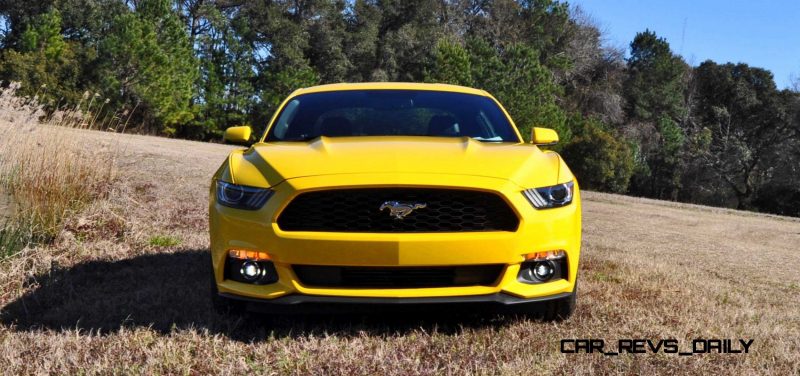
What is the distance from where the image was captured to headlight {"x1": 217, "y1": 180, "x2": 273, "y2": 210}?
138 inches

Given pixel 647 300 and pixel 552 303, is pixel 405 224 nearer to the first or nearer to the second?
pixel 552 303

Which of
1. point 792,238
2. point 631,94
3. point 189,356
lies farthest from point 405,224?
point 631,94

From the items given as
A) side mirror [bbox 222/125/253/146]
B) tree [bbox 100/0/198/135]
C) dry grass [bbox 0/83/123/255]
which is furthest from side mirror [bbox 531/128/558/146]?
tree [bbox 100/0/198/135]

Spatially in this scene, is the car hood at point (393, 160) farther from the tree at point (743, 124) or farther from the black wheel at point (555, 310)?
the tree at point (743, 124)

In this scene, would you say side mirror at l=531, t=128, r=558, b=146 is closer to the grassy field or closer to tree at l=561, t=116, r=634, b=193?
the grassy field

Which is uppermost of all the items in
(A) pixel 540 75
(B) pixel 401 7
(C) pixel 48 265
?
(B) pixel 401 7

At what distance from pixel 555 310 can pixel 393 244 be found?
113 centimetres

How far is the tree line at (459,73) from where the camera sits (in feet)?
145

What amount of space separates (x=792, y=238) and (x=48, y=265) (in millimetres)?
12403

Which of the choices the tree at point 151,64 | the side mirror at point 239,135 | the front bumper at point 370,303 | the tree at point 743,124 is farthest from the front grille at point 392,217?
the tree at point 743,124

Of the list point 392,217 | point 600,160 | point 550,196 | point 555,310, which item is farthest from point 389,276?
point 600,160

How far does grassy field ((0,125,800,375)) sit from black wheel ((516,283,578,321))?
0.25ft

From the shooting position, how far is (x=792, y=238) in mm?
12906

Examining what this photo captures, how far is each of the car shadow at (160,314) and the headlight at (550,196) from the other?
673 millimetres
